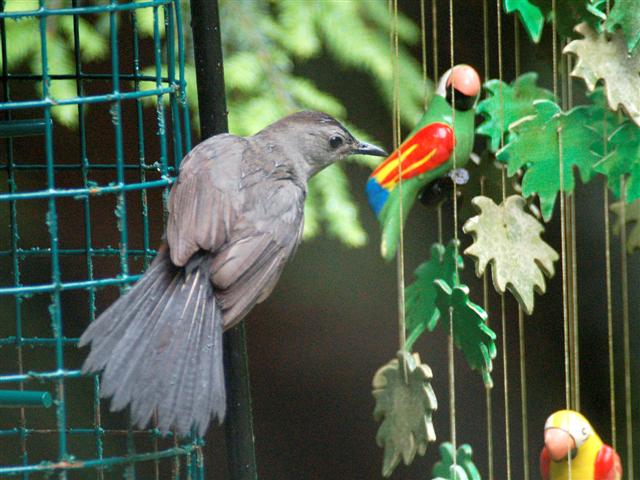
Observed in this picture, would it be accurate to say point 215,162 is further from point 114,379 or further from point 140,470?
point 140,470

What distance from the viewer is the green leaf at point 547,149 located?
2389mm

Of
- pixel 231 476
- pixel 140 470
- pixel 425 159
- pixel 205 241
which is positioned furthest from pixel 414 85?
pixel 140 470

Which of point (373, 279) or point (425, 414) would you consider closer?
point (425, 414)

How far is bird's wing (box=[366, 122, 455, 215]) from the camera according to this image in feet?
8.23

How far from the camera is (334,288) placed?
4520 millimetres

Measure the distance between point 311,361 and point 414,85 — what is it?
65.9 inches

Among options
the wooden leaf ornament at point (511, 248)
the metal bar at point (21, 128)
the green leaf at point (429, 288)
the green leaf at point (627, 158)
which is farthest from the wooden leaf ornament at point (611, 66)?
the metal bar at point (21, 128)

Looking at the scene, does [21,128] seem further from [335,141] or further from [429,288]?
[429,288]

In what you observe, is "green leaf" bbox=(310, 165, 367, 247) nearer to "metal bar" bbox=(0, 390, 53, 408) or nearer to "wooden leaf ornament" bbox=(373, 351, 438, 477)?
"wooden leaf ornament" bbox=(373, 351, 438, 477)

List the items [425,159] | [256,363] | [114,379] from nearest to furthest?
[114,379] → [425,159] → [256,363]

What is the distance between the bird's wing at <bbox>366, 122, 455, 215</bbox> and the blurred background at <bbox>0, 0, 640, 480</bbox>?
0.71 meters

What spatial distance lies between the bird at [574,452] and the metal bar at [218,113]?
68cm

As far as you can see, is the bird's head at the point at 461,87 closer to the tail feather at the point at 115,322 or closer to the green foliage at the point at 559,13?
the green foliage at the point at 559,13

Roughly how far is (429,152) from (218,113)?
0.50 m
